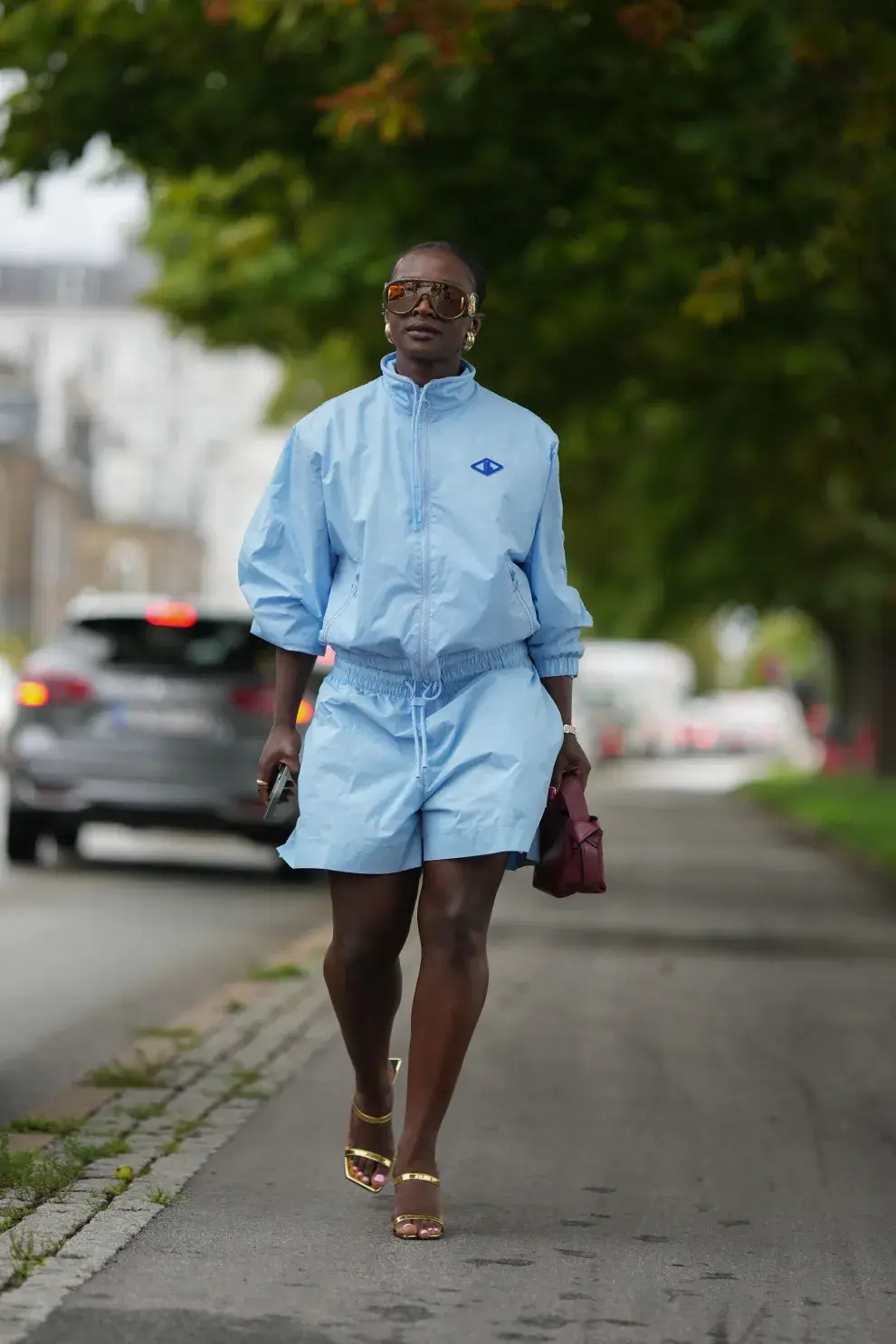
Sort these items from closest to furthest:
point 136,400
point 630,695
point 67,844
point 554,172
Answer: point 554,172 < point 67,844 < point 630,695 < point 136,400

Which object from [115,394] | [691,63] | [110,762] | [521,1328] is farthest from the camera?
[115,394]

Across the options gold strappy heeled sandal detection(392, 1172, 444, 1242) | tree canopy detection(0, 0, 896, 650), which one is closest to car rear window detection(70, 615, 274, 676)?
tree canopy detection(0, 0, 896, 650)

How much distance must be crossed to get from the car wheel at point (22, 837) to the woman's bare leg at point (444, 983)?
10.3 meters

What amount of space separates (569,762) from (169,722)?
9.51 metres

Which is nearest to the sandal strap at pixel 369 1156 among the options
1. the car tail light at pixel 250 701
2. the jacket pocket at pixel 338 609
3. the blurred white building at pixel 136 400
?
the jacket pocket at pixel 338 609

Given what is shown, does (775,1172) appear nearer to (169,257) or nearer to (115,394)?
(169,257)

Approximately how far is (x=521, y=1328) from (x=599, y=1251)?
0.70 meters

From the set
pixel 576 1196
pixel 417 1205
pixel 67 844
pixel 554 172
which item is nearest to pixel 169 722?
pixel 67 844

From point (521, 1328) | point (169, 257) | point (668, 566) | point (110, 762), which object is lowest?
point (521, 1328)

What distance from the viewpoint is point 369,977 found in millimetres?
5465

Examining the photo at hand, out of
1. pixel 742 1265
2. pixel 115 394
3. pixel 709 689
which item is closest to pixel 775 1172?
pixel 742 1265

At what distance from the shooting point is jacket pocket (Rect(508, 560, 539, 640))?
17.4 feet

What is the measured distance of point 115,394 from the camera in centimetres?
10406

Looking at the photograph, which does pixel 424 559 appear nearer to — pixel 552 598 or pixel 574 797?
pixel 552 598
